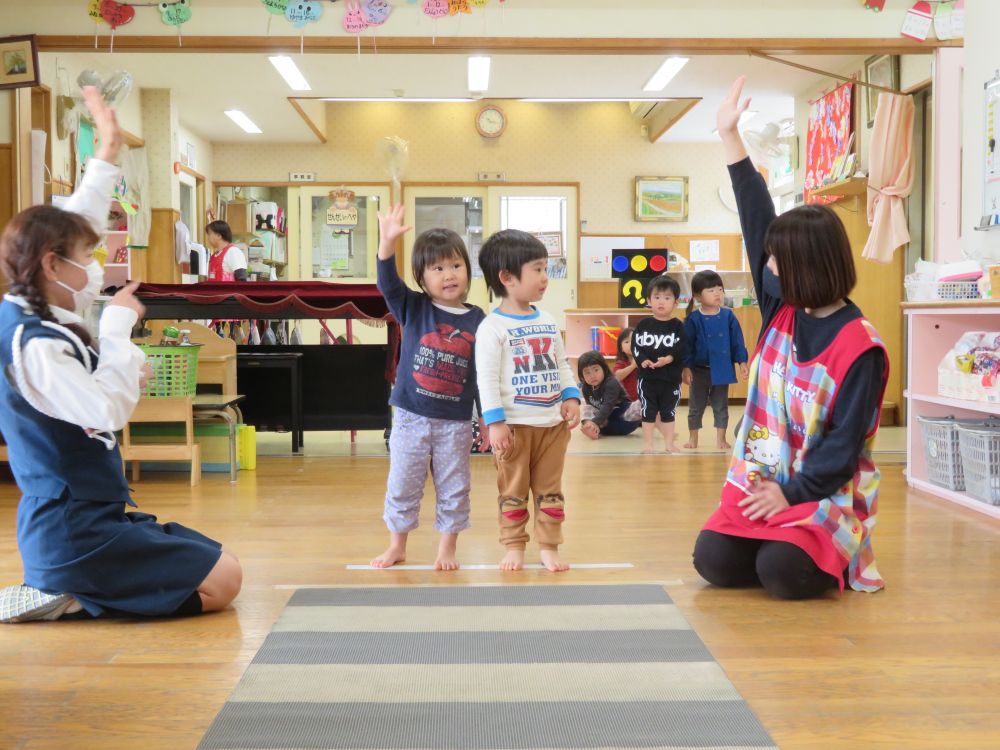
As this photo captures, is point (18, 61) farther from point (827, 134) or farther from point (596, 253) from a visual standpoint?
point (596, 253)

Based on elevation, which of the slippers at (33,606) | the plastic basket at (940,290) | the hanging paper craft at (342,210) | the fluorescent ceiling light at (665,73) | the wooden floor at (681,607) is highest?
the fluorescent ceiling light at (665,73)

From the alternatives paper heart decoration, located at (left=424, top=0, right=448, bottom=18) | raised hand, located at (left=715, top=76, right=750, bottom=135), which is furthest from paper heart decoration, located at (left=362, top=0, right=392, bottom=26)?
raised hand, located at (left=715, top=76, right=750, bottom=135)

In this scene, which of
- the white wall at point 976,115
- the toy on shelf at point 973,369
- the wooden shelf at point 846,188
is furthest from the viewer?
the wooden shelf at point 846,188

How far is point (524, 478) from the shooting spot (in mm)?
2682

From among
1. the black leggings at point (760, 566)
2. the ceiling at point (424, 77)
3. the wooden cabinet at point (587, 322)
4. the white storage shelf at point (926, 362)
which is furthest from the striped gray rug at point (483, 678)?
the ceiling at point (424, 77)

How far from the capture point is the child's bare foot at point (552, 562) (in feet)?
8.93

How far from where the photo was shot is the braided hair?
6.82ft

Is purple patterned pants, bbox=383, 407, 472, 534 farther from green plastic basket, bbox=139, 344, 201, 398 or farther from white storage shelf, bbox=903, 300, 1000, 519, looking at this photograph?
white storage shelf, bbox=903, 300, 1000, 519

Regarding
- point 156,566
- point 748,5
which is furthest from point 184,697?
point 748,5

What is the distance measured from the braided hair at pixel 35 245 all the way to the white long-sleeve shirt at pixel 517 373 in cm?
100

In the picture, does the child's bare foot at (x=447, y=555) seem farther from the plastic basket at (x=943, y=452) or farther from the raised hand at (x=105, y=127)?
the plastic basket at (x=943, y=452)

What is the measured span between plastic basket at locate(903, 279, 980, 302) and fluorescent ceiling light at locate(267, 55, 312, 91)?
4.67 metres

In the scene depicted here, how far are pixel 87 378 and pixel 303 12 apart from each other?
3.70 meters

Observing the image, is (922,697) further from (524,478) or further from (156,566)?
(156,566)
